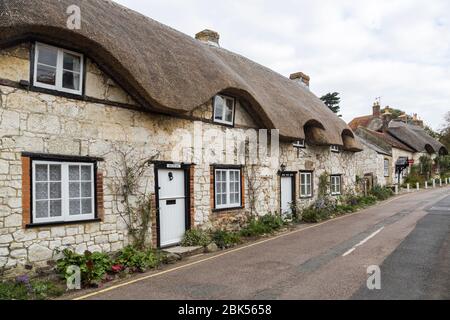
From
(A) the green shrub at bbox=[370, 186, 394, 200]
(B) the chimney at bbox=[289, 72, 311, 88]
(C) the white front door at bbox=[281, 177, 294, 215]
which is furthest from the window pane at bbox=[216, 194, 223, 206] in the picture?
(A) the green shrub at bbox=[370, 186, 394, 200]

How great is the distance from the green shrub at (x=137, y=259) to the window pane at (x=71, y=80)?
3.72 metres

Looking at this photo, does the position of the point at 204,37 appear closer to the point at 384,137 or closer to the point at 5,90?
the point at 5,90

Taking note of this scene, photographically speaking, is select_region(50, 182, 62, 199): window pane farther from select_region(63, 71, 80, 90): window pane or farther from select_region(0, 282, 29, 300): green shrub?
select_region(63, 71, 80, 90): window pane

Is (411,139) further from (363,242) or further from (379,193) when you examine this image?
(363,242)

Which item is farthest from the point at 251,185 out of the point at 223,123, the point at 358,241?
the point at 358,241

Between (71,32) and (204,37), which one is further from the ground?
(204,37)

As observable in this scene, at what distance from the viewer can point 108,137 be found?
7973 mm

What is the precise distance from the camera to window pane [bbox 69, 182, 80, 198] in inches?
289

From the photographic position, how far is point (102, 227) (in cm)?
774

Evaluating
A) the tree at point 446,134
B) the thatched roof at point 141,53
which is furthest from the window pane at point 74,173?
the tree at point 446,134

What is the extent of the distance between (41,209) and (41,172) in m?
0.72

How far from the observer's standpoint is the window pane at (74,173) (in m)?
7.35
